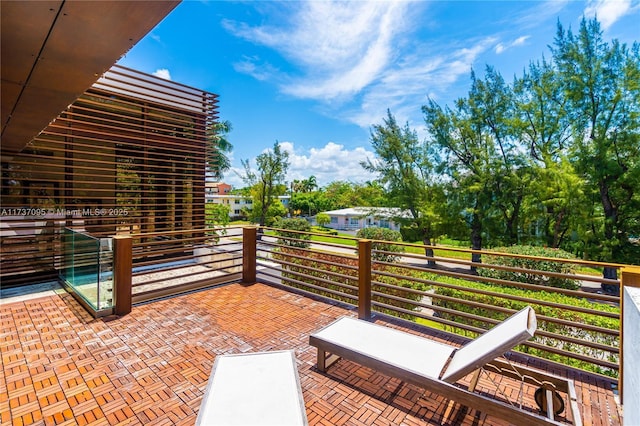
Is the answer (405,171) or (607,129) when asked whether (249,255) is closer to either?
(405,171)

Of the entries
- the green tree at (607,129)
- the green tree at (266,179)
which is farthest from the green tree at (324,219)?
the green tree at (607,129)

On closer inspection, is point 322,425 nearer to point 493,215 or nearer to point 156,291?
point 156,291

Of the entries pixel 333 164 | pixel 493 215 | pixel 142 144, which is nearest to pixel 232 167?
pixel 142 144

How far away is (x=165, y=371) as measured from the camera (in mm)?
2977

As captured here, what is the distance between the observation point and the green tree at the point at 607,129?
12.7 m

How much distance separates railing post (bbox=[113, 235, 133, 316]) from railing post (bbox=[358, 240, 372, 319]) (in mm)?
3386

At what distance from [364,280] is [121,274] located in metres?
3.52

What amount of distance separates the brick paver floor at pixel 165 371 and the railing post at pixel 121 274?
7.4 inches

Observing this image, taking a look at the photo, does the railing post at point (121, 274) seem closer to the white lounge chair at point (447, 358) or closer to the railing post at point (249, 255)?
the railing post at point (249, 255)

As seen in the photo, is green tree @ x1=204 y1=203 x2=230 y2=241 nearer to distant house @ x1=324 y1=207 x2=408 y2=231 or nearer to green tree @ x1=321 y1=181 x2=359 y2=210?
distant house @ x1=324 y1=207 x2=408 y2=231

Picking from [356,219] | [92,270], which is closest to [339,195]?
[356,219]

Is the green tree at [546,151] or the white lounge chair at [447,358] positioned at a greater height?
the green tree at [546,151]

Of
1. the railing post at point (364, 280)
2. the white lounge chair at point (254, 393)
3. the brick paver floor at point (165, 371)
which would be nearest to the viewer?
the white lounge chair at point (254, 393)

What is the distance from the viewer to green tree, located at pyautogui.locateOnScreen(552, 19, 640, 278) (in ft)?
41.6
